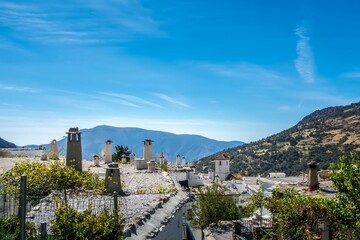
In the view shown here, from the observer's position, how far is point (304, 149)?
96.2 m

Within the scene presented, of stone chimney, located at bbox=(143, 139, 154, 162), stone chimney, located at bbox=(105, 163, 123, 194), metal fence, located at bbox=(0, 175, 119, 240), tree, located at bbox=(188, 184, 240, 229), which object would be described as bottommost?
tree, located at bbox=(188, 184, 240, 229)

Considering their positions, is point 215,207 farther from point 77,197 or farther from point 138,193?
point 77,197

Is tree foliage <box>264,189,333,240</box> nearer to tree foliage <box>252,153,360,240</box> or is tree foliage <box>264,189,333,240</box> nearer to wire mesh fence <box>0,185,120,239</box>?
tree foliage <box>252,153,360,240</box>

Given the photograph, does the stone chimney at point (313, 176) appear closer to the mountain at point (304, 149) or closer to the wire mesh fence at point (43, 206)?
the wire mesh fence at point (43, 206)

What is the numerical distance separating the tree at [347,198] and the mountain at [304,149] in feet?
217

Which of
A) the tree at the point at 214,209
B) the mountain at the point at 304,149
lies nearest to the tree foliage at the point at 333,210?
the tree at the point at 214,209

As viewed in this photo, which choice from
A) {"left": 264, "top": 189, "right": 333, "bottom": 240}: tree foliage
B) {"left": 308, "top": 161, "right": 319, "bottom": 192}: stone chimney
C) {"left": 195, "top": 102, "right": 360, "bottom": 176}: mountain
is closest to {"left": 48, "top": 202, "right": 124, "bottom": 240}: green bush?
{"left": 264, "top": 189, "right": 333, "bottom": 240}: tree foliage

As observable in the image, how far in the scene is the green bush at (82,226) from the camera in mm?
9016

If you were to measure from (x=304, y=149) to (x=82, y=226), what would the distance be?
93.2 metres

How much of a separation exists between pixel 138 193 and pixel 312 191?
8.42 meters

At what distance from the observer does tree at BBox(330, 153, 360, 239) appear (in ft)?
36.2

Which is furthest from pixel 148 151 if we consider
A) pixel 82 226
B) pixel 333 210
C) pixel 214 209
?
pixel 82 226

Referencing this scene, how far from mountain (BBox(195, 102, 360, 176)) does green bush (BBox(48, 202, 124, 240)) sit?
2780 inches

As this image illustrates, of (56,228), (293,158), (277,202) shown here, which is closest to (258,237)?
(277,202)
